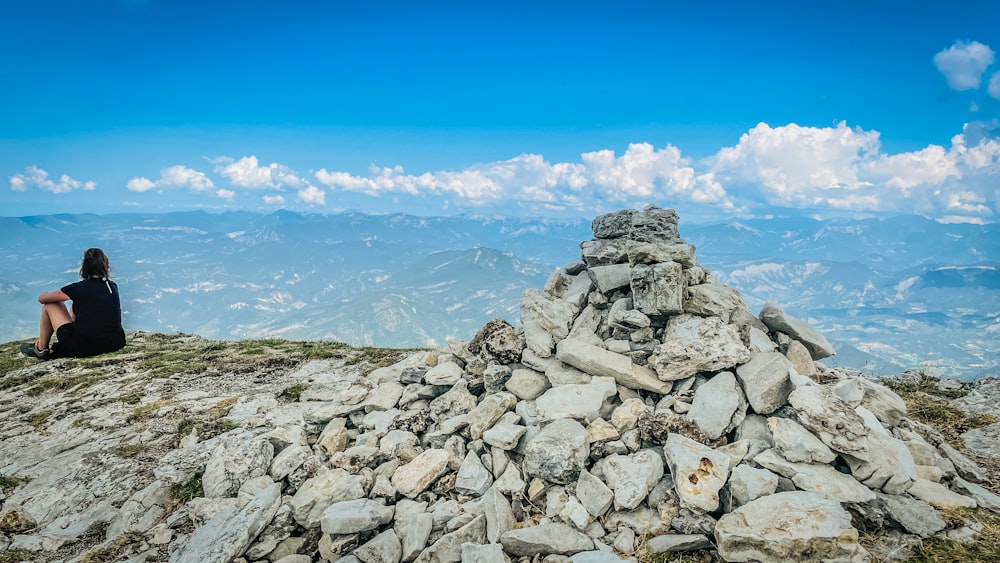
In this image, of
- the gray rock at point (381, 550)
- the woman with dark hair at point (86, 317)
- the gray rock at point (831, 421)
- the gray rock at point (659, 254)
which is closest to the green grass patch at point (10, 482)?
the woman with dark hair at point (86, 317)

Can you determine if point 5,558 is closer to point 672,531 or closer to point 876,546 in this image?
point 672,531

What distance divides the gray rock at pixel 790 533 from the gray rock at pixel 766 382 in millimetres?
2115

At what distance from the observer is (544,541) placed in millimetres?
7039

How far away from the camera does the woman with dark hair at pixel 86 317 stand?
48.2 feet

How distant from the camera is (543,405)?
970 centimetres

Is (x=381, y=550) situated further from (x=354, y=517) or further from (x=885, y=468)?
(x=885, y=468)

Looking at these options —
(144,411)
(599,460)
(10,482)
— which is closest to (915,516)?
(599,460)

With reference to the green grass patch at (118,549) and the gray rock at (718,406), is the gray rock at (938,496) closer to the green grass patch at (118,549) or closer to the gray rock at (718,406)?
the gray rock at (718,406)

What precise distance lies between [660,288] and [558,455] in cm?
480

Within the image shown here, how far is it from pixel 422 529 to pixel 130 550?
5.21 meters

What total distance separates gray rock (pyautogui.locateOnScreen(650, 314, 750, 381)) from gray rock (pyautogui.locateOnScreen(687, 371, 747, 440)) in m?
0.37

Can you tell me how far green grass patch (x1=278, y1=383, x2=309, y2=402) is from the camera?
14828 millimetres

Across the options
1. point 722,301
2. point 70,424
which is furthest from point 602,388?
point 70,424

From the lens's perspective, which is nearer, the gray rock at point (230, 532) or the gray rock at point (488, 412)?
the gray rock at point (230, 532)
